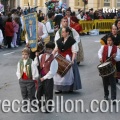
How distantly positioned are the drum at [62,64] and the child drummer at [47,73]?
5.28ft

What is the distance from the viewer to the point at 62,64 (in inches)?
461

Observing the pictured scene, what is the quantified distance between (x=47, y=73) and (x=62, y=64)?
1.78 m

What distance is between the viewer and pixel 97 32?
1419 inches

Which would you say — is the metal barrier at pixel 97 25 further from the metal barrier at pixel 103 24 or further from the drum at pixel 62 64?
the drum at pixel 62 64

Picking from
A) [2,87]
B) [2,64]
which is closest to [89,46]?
[2,64]

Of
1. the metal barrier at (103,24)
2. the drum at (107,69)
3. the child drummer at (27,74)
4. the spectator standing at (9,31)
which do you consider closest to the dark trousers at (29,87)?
the child drummer at (27,74)

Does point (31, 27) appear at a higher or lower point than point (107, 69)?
higher

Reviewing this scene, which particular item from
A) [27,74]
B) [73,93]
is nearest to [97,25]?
[73,93]

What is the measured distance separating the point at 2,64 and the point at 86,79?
419 centimetres

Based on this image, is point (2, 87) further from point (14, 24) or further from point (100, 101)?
point (14, 24)

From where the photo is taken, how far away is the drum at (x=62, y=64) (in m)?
11.7

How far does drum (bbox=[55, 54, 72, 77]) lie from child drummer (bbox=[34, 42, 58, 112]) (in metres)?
1.61

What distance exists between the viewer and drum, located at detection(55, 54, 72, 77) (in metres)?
11.7

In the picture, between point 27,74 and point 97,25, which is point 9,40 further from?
point 27,74
